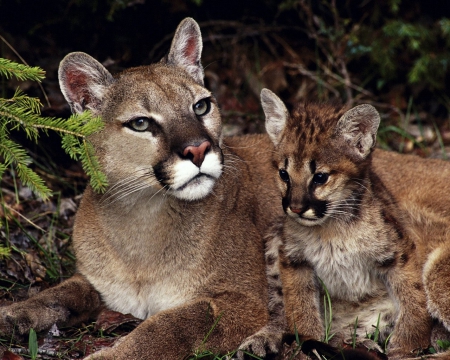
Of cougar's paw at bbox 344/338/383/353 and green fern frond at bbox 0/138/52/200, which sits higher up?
green fern frond at bbox 0/138/52/200

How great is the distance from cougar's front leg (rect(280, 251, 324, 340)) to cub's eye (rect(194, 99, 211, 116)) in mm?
1455

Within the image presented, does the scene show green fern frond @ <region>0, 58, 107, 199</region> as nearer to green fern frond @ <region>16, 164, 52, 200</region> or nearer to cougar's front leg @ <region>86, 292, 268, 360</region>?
green fern frond @ <region>16, 164, 52, 200</region>

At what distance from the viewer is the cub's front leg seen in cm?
598

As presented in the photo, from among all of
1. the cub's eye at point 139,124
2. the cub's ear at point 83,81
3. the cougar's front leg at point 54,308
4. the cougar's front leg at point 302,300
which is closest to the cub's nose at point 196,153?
the cub's eye at point 139,124

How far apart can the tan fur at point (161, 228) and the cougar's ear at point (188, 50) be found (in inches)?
0.6

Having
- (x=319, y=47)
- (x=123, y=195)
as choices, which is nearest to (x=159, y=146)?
(x=123, y=195)

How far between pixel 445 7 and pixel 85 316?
268 inches

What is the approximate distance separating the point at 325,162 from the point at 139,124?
155 cm

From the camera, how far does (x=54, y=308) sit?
6.50 meters

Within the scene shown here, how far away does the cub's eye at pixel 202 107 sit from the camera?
6465mm

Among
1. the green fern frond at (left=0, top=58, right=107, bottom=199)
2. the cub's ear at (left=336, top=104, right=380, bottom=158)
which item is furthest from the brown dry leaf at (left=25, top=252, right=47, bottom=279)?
the cub's ear at (left=336, top=104, right=380, bottom=158)

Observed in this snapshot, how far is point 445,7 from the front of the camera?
1049 centimetres

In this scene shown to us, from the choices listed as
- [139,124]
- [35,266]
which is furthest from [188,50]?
[35,266]

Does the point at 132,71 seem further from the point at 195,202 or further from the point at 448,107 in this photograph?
the point at 448,107
